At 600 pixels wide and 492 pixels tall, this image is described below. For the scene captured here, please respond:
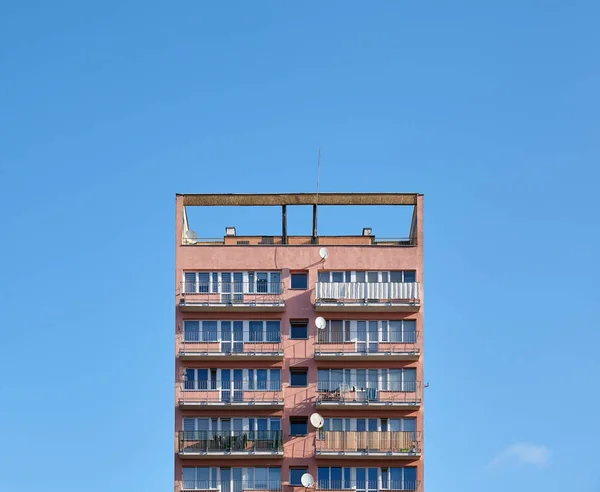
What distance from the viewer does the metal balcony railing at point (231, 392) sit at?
104 metres

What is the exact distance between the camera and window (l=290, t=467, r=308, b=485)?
102875 millimetres

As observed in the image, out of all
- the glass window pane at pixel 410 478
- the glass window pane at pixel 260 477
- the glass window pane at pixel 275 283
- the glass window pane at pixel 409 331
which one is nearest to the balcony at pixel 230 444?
the glass window pane at pixel 260 477

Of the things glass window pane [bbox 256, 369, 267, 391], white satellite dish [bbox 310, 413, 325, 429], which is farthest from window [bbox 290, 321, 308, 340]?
white satellite dish [bbox 310, 413, 325, 429]

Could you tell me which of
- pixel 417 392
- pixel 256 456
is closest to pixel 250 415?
pixel 256 456

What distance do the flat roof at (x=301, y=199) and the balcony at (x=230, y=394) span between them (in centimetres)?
1361

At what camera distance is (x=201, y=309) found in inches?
4129

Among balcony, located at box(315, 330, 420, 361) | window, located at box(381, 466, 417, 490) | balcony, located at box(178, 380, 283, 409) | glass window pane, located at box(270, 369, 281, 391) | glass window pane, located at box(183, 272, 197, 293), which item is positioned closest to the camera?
window, located at box(381, 466, 417, 490)

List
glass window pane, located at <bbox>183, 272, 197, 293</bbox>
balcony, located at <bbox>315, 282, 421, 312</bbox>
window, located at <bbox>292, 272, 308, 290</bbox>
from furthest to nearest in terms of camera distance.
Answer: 1. window, located at <bbox>292, 272, 308, 290</bbox>
2. glass window pane, located at <bbox>183, 272, 197, 293</bbox>
3. balcony, located at <bbox>315, 282, 421, 312</bbox>

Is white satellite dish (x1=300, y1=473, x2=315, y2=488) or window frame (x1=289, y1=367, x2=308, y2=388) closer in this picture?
white satellite dish (x1=300, y1=473, x2=315, y2=488)

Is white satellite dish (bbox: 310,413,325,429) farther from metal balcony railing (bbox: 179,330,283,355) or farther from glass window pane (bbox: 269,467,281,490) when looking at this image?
metal balcony railing (bbox: 179,330,283,355)

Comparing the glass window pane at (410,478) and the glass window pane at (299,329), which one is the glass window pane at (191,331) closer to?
the glass window pane at (299,329)

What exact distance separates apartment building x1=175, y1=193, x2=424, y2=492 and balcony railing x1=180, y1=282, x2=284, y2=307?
9 cm

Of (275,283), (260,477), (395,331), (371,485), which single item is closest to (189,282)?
(275,283)
